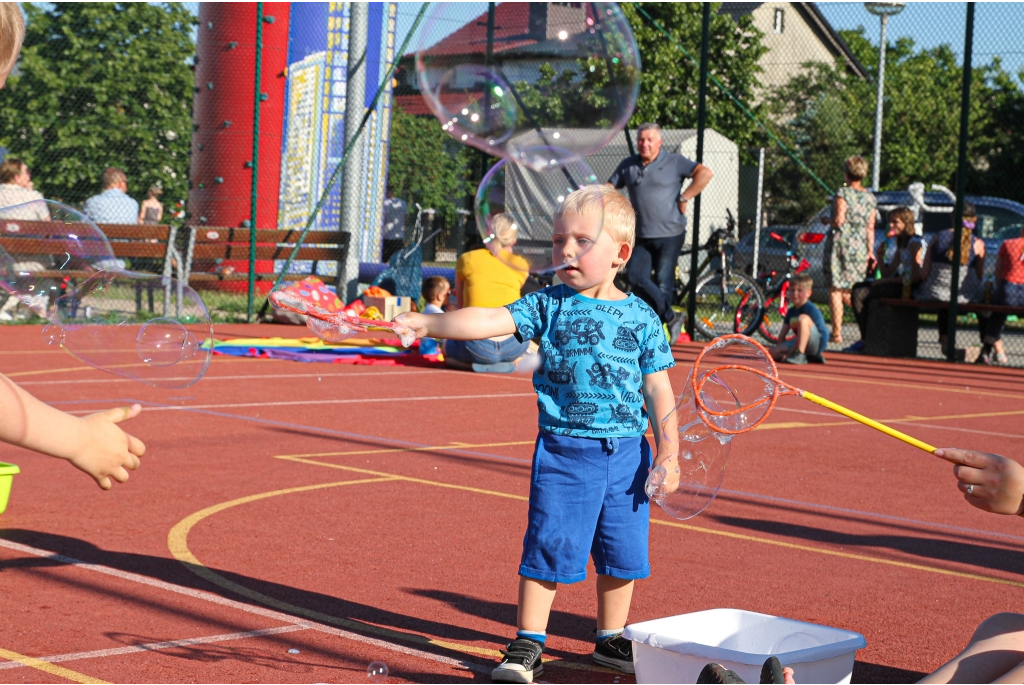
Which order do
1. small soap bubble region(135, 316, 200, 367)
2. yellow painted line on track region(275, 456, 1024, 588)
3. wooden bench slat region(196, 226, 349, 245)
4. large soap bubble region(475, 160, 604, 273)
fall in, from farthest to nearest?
wooden bench slat region(196, 226, 349, 245) < large soap bubble region(475, 160, 604, 273) < yellow painted line on track region(275, 456, 1024, 588) < small soap bubble region(135, 316, 200, 367)

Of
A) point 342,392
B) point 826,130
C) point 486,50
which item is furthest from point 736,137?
point 486,50

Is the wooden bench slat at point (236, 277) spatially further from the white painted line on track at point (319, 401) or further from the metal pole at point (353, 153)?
the white painted line on track at point (319, 401)

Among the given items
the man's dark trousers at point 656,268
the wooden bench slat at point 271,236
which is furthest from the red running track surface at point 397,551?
the wooden bench slat at point 271,236

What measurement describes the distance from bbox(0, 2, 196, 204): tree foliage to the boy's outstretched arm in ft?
53.8

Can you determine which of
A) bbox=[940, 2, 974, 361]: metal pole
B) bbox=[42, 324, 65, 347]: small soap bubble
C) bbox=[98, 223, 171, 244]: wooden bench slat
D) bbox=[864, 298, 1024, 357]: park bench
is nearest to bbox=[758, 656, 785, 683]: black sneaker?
bbox=[42, 324, 65, 347]: small soap bubble

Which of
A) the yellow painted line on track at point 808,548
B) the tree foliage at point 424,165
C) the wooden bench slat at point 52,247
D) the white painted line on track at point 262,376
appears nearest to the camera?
the wooden bench slat at point 52,247

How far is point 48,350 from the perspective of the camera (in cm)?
1391

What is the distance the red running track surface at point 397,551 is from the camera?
4.04 meters

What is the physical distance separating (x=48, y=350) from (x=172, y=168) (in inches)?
485

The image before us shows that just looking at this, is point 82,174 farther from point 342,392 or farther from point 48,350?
point 342,392

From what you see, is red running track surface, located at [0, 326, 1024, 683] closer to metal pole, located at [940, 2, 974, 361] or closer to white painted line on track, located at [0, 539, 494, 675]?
white painted line on track, located at [0, 539, 494, 675]

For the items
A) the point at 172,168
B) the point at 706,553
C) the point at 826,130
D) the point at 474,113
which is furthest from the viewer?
the point at 826,130

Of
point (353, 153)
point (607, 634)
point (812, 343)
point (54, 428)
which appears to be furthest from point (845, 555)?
point (353, 153)

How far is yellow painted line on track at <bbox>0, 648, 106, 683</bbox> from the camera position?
11.9 ft
